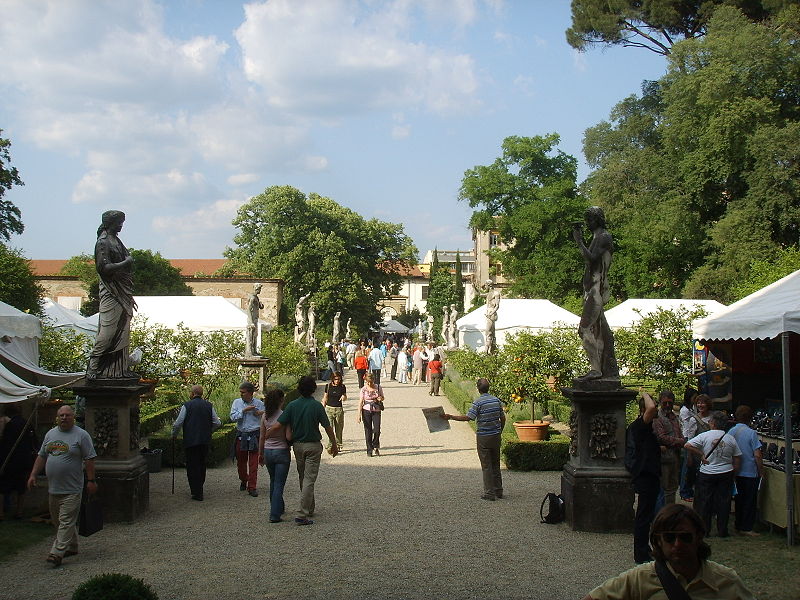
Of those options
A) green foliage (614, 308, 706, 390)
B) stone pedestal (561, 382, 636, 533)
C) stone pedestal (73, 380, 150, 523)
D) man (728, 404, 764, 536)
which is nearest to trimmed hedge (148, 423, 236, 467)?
stone pedestal (73, 380, 150, 523)

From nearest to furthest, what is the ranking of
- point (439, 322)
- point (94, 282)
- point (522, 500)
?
point (522, 500), point (94, 282), point (439, 322)

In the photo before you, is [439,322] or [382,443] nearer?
[382,443]

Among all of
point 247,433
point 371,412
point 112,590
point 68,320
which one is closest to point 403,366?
point 68,320

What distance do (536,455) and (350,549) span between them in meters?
5.51

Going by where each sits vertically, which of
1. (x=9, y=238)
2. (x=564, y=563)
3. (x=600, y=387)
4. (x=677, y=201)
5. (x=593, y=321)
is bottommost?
(x=564, y=563)

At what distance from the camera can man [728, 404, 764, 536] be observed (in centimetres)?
808

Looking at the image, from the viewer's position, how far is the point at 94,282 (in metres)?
44.4

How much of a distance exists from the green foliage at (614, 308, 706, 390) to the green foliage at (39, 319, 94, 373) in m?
11.8

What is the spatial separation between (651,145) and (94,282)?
30625 millimetres

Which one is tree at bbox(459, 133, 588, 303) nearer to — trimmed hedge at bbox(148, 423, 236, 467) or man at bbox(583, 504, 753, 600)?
trimmed hedge at bbox(148, 423, 236, 467)

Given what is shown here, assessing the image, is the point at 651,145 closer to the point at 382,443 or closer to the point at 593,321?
the point at 382,443

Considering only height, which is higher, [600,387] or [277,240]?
[277,240]

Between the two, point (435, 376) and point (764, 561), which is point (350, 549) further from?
point (435, 376)

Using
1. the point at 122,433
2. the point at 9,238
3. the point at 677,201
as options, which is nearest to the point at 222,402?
the point at 122,433
